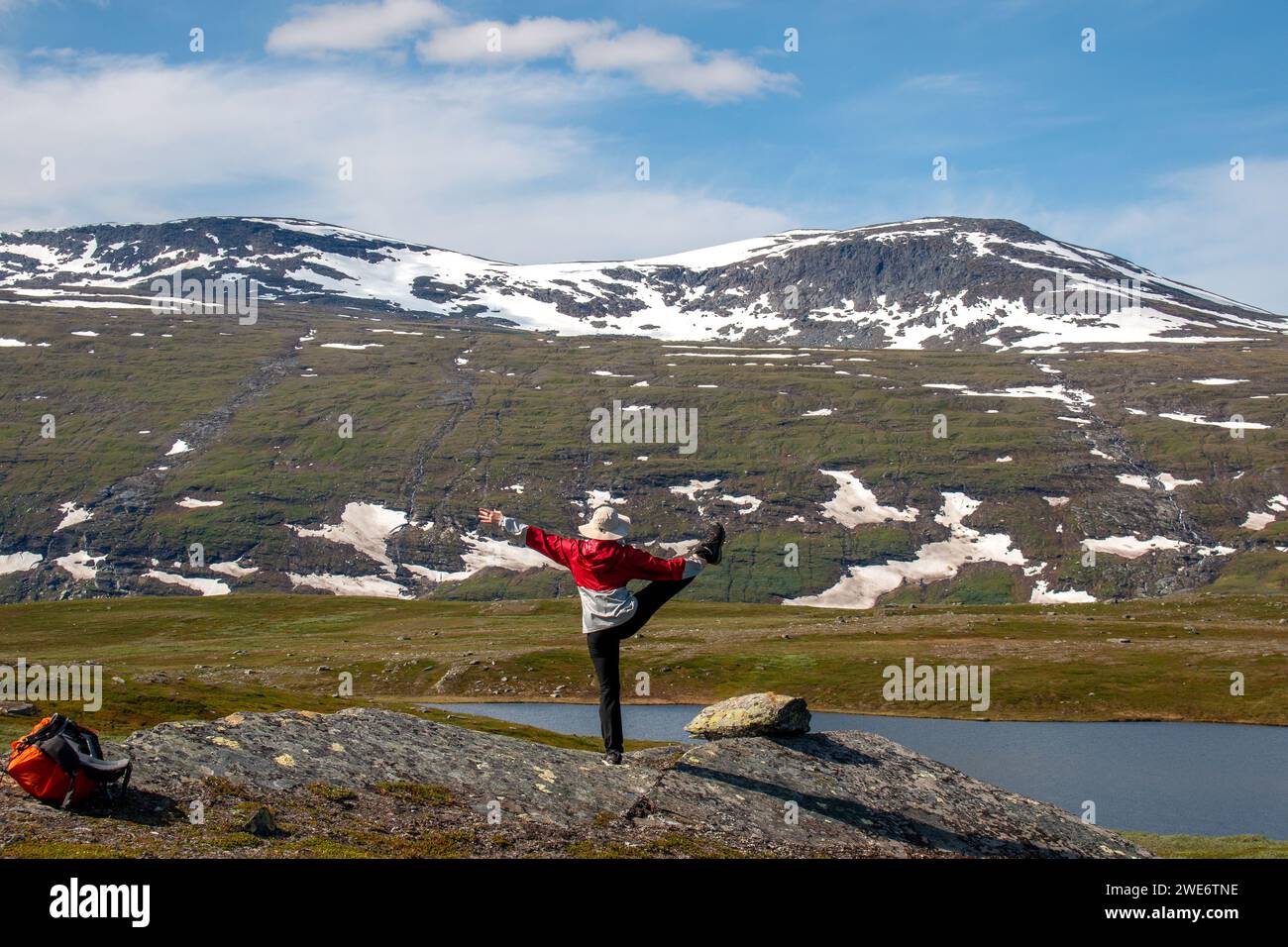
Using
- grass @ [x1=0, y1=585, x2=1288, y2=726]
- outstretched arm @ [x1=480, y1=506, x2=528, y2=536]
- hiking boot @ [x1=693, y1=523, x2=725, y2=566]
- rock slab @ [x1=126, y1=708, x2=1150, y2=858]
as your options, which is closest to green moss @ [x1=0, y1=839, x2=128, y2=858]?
rock slab @ [x1=126, y1=708, x2=1150, y2=858]

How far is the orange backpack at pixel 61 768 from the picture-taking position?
17578 mm

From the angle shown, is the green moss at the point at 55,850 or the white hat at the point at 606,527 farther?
the white hat at the point at 606,527

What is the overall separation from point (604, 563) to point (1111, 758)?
3036 inches

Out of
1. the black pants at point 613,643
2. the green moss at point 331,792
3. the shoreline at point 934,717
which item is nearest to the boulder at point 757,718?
the black pants at point 613,643

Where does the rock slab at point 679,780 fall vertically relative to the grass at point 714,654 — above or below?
above

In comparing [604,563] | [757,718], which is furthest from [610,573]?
[757,718]

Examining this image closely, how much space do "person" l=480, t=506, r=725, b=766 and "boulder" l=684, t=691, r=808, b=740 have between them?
5.99m

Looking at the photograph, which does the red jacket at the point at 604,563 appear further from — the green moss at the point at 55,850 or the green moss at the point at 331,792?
the green moss at the point at 55,850

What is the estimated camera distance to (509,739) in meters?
25.8

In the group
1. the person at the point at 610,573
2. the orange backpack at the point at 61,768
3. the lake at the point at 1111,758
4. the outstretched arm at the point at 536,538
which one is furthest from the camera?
the lake at the point at 1111,758

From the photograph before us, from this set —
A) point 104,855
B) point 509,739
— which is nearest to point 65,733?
point 104,855

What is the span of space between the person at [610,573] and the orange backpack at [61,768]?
8.06 meters
